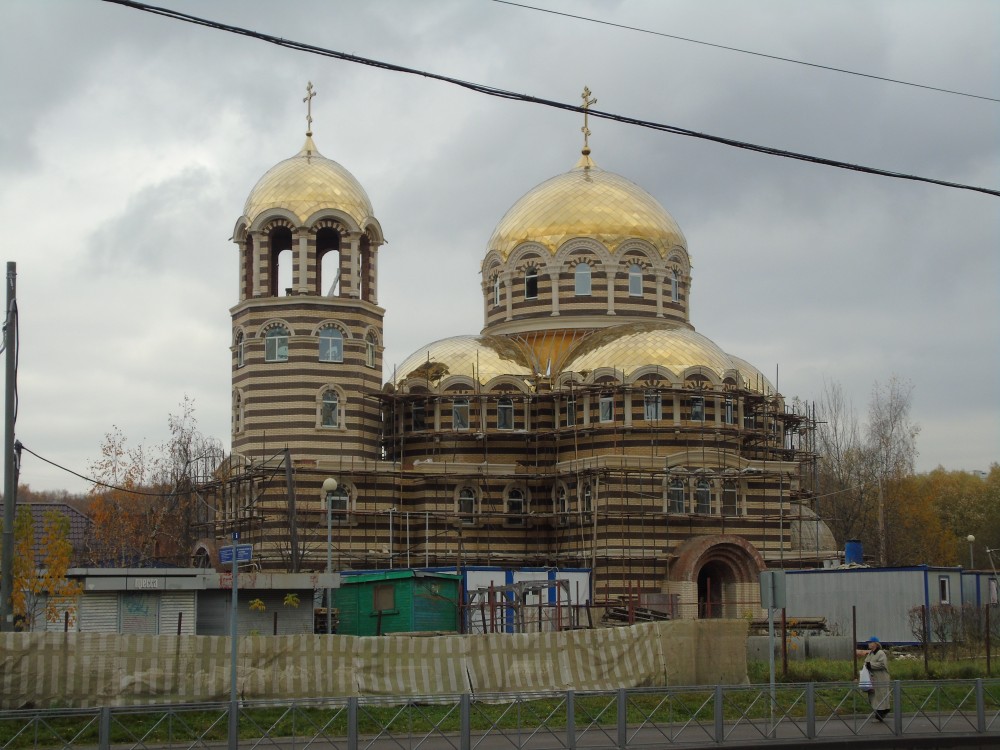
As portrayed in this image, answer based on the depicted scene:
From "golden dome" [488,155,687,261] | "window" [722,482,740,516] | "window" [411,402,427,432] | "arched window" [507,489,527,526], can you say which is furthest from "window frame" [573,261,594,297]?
"window" [722,482,740,516]

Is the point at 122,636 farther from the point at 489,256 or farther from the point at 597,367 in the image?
the point at 489,256

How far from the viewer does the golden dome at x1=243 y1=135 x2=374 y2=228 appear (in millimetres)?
48250

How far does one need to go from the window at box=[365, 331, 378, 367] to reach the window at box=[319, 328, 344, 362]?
915mm

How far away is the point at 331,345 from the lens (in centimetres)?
4847

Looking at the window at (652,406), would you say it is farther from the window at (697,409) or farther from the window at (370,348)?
the window at (370,348)

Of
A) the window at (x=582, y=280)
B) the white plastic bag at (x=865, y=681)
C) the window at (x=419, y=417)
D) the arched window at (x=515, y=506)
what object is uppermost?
the window at (x=582, y=280)

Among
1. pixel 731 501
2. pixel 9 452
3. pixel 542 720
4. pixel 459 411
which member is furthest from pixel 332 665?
pixel 731 501

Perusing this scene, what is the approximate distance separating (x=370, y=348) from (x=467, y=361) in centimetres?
339

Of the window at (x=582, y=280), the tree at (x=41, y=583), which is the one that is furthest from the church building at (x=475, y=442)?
the tree at (x=41, y=583)

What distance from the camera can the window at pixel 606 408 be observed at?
4928 cm

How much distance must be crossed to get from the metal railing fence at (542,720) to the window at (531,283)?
96.6 feet

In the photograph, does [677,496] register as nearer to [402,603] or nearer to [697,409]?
[697,409]

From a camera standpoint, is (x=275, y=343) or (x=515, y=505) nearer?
(x=275, y=343)

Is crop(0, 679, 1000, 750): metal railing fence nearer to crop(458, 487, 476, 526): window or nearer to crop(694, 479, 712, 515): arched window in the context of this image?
crop(694, 479, 712, 515): arched window
